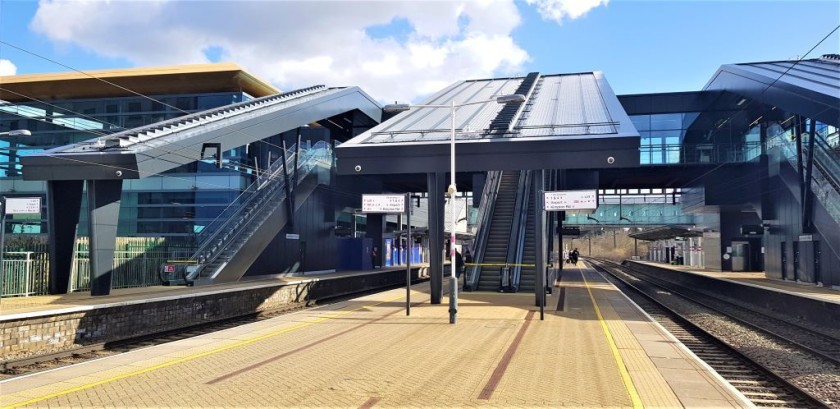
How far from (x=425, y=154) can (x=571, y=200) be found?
16.9 ft

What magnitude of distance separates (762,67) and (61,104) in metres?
45.4

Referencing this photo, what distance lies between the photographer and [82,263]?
73.2 feet

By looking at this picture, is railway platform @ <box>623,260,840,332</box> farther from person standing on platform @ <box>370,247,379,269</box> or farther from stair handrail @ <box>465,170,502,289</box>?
person standing on platform @ <box>370,247,379,269</box>

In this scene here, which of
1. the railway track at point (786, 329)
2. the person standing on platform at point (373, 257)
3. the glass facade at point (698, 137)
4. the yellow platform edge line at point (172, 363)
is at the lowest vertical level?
the railway track at point (786, 329)

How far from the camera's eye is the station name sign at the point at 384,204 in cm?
1794

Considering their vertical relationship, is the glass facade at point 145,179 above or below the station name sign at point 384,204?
above

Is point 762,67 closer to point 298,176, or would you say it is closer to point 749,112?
point 749,112

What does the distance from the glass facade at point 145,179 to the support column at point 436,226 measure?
17.8 m

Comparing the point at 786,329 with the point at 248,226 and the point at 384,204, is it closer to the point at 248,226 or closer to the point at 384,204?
the point at 384,204

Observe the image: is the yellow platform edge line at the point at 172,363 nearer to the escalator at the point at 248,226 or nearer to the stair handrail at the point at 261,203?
the escalator at the point at 248,226

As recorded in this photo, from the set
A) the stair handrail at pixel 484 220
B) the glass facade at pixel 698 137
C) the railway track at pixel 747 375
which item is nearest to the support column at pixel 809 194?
the glass facade at pixel 698 137

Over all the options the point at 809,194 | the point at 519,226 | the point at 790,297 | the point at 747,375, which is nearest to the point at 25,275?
the point at 519,226

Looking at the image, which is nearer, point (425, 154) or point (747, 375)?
point (747, 375)

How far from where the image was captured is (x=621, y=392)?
8117 mm
